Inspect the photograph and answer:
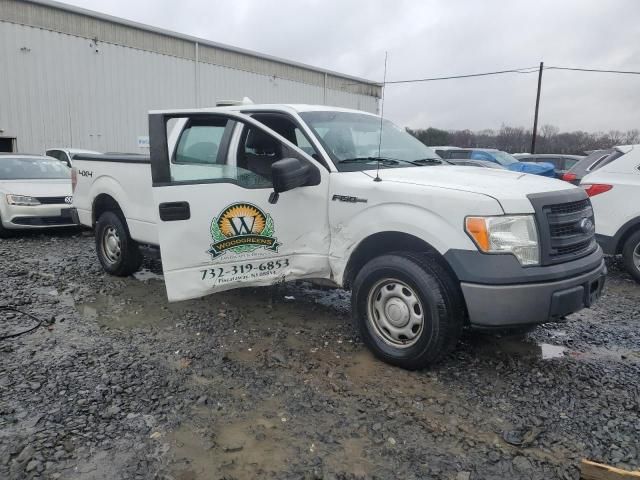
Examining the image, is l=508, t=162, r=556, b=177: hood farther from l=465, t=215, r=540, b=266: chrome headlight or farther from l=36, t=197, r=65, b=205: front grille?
l=36, t=197, r=65, b=205: front grille

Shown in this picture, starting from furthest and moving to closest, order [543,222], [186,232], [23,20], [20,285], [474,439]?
1. [23,20]
2. [20,285]
3. [186,232]
4. [543,222]
5. [474,439]

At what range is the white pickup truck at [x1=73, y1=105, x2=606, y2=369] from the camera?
3178mm

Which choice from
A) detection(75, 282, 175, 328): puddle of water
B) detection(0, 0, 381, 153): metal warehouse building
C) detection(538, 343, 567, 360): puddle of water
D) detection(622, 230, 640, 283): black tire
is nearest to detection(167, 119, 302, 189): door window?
detection(75, 282, 175, 328): puddle of water

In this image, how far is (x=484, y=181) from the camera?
354 cm

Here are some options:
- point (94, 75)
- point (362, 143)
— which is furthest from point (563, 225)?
point (94, 75)

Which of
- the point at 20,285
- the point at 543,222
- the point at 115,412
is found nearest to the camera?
the point at 115,412

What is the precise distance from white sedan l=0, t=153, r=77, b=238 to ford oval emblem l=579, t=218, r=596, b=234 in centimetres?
726

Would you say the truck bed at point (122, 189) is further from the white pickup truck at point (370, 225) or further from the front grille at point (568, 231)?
the front grille at point (568, 231)

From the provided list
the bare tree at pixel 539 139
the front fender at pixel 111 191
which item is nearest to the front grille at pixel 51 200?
the front fender at pixel 111 191

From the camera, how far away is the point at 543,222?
3.23m

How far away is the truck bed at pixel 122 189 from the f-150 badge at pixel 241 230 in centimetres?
132

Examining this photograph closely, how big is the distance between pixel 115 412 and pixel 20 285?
136 inches

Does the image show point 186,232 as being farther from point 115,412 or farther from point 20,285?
point 20,285

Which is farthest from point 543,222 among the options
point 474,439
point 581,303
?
point 474,439
